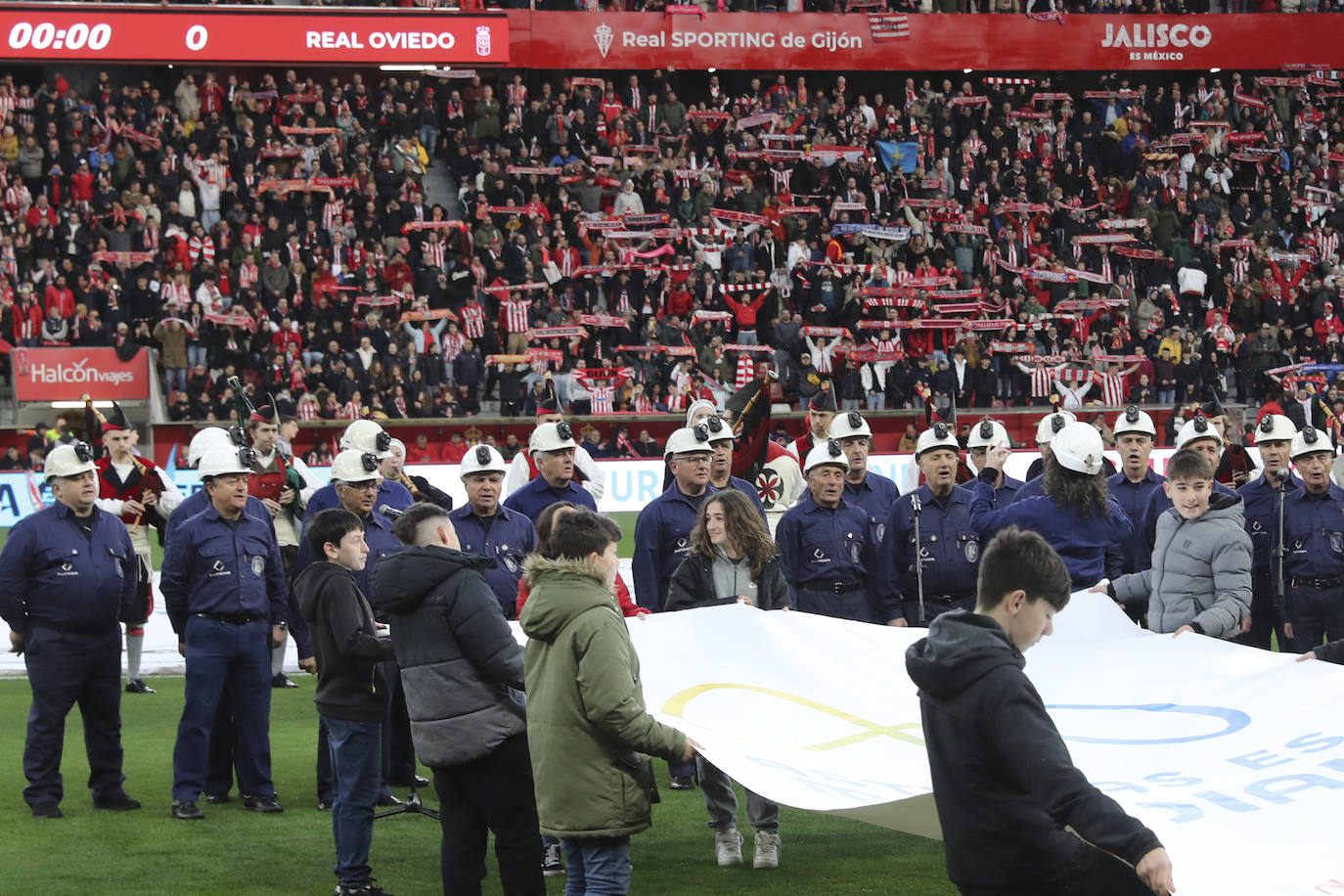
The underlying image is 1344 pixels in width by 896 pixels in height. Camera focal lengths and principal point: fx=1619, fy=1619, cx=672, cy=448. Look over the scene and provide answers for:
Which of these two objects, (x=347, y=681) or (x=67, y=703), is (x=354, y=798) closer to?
(x=347, y=681)

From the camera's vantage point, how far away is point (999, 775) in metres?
4.08

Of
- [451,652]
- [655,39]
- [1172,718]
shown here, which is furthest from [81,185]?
[1172,718]

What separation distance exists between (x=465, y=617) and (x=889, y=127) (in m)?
31.2

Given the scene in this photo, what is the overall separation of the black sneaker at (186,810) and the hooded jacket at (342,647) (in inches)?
73.8

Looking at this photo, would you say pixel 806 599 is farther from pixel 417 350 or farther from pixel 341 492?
pixel 417 350

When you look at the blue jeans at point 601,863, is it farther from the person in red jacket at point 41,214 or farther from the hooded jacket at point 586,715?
the person in red jacket at point 41,214

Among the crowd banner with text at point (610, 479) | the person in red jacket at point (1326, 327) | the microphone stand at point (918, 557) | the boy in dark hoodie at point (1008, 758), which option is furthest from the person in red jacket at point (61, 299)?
the boy in dark hoodie at point (1008, 758)

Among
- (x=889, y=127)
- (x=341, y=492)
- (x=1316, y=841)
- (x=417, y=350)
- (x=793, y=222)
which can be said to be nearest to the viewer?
(x=1316, y=841)

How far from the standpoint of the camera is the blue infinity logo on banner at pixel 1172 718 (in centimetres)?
644

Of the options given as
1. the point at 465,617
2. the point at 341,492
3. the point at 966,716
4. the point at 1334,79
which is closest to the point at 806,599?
the point at 341,492

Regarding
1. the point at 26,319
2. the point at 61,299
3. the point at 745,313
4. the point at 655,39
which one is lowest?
the point at 745,313

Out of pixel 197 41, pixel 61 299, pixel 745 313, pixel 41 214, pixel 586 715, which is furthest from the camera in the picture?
pixel 197 41

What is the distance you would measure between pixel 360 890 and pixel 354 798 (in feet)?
1.37

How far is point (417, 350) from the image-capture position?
92.6 ft
